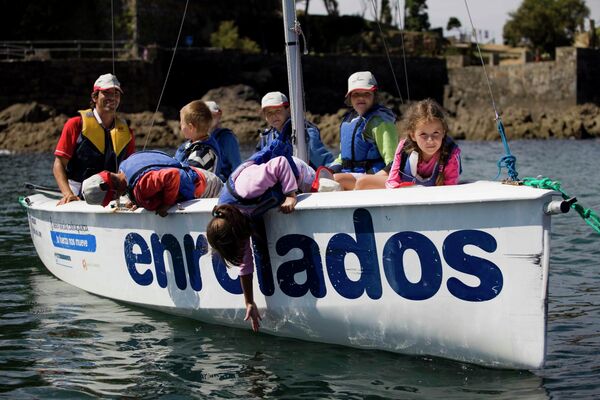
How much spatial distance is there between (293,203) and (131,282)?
6.68 feet

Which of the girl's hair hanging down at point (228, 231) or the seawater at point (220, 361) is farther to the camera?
the girl's hair hanging down at point (228, 231)

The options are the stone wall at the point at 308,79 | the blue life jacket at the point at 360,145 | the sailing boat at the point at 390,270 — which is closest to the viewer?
the sailing boat at the point at 390,270

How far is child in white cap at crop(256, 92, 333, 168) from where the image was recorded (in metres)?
7.88

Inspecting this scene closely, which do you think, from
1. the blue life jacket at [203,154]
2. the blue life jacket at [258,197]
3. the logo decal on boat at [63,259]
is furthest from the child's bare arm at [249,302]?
the logo decal on boat at [63,259]

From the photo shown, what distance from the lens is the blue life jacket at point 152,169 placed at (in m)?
6.59

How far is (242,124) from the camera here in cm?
3838

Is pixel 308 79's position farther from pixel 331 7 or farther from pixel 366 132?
pixel 366 132

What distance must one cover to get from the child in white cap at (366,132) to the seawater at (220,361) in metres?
1.70

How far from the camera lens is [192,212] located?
6.31 metres

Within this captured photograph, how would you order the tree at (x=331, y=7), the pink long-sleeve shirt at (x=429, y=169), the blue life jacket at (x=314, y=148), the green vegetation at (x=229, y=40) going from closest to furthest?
the pink long-sleeve shirt at (x=429, y=169), the blue life jacket at (x=314, y=148), the green vegetation at (x=229, y=40), the tree at (x=331, y=7)

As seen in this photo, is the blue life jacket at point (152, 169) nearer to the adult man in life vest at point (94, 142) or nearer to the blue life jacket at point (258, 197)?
the blue life jacket at point (258, 197)

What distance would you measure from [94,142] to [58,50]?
106 ft

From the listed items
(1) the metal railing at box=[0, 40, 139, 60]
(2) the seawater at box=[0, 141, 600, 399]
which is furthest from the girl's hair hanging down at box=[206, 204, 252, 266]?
(1) the metal railing at box=[0, 40, 139, 60]

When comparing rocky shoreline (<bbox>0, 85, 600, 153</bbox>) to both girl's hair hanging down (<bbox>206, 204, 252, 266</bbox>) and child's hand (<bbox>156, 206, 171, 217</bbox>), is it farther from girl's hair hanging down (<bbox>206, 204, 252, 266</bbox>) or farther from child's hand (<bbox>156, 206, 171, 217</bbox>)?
girl's hair hanging down (<bbox>206, 204, 252, 266</bbox>)
